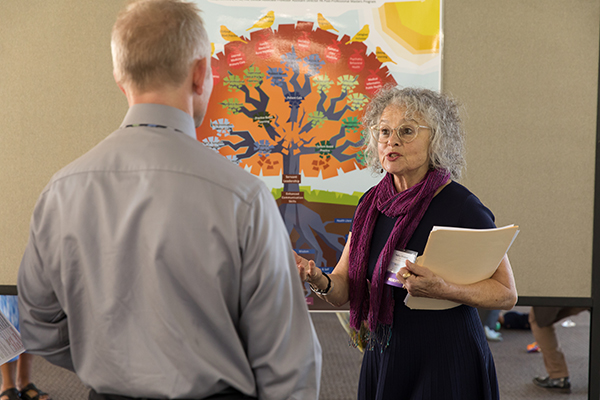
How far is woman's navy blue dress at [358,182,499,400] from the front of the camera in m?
1.48

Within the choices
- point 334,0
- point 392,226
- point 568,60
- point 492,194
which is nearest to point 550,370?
point 492,194

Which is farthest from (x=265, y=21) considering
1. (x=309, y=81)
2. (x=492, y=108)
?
(x=492, y=108)

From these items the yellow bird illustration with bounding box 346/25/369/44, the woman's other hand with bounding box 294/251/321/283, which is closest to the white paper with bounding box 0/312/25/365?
the woman's other hand with bounding box 294/251/321/283

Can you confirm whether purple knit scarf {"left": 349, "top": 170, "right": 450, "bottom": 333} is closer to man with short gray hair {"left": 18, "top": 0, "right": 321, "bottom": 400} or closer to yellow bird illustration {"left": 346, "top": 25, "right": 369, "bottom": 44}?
man with short gray hair {"left": 18, "top": 0, "right": 321, "bottom": 400}

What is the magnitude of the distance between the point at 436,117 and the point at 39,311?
1362 millimetres

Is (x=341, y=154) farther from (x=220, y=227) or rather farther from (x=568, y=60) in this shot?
(x=220, y=227)

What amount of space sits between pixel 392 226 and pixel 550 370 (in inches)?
99.8

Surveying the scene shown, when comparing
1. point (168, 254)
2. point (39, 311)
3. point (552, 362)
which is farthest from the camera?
point (552, 362)

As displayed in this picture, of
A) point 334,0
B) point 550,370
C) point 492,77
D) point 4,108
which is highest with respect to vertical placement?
point 334,0

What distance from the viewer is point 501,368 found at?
3.65 m

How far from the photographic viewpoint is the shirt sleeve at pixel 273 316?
870mm

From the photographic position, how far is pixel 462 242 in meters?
1.36

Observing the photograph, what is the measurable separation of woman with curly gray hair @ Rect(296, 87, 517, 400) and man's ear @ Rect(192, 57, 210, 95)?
0.81m

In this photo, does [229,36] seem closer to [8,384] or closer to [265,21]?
[265,21]
